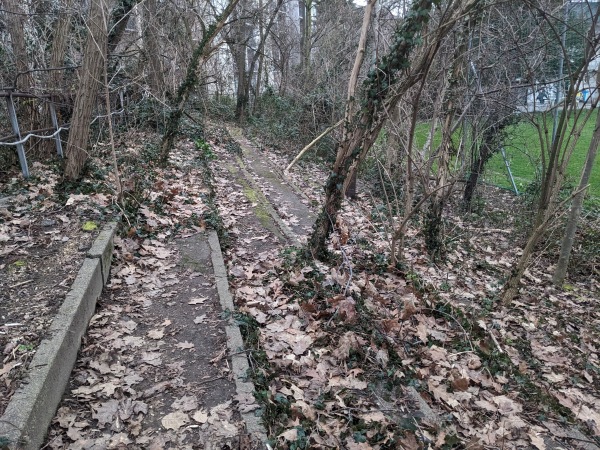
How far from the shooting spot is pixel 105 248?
15.1 ft

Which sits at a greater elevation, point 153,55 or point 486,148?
point 153,55

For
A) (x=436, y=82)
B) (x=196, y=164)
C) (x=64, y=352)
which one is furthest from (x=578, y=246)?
(x=64, y=352)

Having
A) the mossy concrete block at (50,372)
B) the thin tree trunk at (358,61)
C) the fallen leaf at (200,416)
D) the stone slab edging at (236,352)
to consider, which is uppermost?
the thin tree trunk at (358,61)

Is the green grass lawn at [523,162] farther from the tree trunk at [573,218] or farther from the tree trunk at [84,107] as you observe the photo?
the tree trunk at [84,107]

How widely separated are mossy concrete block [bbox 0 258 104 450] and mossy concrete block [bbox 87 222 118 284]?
1.09 feet

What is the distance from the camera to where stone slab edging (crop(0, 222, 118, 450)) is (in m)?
2.44

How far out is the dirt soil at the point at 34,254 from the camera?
3100mm

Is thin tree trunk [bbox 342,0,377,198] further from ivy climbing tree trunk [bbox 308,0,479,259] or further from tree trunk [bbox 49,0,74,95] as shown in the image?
tree trunk [bbox 49,0,74,95]

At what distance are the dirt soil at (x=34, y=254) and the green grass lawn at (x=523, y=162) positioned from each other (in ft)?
20.9

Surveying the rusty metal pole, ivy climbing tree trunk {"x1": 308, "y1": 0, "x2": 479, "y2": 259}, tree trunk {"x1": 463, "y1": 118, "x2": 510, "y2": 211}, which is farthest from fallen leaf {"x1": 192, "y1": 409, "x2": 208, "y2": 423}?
tree trunk {"x1": 463, "y1": 118, "x2": 510, "y2": 211}

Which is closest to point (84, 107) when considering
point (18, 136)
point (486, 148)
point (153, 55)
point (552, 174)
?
point (18, 136)

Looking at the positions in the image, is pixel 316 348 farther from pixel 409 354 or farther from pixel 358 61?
pixel 358 61

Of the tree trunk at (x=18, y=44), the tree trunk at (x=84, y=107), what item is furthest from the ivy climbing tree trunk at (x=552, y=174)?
the tree trunk at (x=18, y=44)

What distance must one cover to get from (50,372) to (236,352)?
51.6 inches
